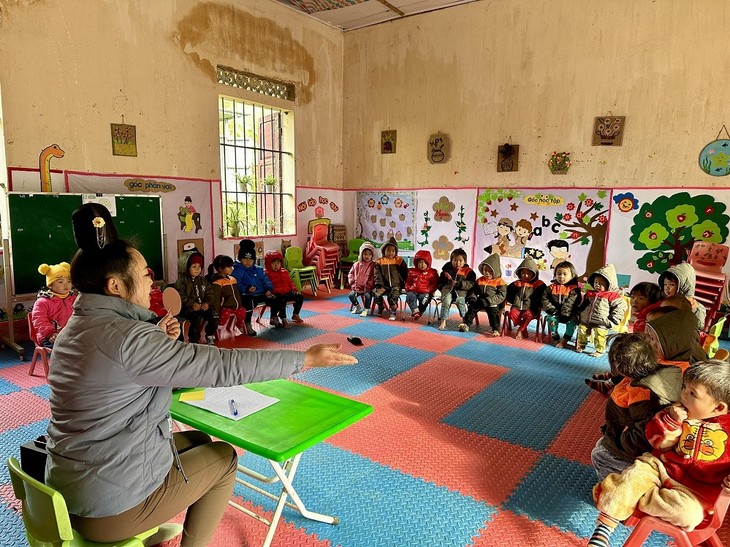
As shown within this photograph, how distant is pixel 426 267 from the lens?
7520 mm

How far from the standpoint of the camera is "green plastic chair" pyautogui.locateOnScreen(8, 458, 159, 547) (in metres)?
1.59

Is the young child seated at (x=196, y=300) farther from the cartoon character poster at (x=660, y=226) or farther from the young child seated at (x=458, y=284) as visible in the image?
the cartoon character poster at (x=660, y=226)

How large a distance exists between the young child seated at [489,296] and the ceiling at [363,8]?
503 cm

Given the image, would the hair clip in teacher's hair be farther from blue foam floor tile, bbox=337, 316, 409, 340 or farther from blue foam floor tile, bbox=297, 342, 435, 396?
blue foam floor tile, bbox=337, 316, 409, 340

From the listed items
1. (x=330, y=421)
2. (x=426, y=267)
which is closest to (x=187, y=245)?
(x=426, y=267)

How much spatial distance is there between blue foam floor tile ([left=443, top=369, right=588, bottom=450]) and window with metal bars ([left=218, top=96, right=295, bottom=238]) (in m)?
5.65

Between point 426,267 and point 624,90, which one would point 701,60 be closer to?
point 624,90

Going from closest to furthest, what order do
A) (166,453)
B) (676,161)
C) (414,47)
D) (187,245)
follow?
(166,453)
(676,161)
(187,245)
(414,47)

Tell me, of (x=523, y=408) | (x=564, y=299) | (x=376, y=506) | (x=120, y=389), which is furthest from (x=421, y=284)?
(x=120, y=389)

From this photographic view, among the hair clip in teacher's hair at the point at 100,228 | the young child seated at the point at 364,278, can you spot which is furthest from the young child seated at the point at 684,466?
the young child seated at the point at 364,278

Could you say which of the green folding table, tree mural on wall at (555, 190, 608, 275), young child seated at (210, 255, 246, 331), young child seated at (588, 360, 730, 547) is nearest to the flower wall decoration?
tree mural on wall at (555, 190, 608, 275)

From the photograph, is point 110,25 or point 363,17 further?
point 363,17

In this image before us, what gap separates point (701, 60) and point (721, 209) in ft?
7.04

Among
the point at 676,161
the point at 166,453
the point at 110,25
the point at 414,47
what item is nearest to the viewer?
the point at 166,453
